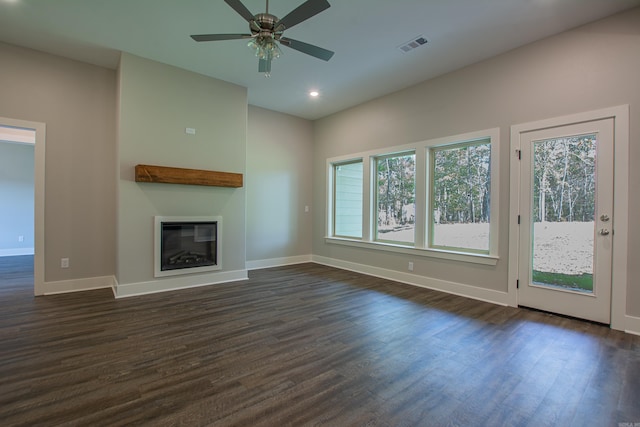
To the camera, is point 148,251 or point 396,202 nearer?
point 148,251

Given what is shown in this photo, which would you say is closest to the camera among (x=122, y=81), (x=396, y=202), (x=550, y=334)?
(x=550, y=334)

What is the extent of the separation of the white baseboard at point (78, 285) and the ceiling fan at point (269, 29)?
378 cm

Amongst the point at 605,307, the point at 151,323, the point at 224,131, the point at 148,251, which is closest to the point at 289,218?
the point at 224,131

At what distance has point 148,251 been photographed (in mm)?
4031

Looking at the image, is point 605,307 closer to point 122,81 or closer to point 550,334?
point 550,334

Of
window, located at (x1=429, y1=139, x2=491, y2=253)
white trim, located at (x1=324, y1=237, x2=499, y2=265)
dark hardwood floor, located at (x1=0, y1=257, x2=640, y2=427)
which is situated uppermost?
window, located at (x1=429, y1=139, x2=491, y2=253)

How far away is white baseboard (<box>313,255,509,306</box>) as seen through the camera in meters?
3.75

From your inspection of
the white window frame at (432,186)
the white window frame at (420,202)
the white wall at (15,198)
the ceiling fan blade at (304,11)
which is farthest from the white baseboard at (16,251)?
the white window frame at (432,186)

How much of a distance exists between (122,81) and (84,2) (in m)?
1.03

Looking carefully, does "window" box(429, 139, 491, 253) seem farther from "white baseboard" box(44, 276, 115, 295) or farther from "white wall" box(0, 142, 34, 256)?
"white wall" box(0, 142, 34, 256)

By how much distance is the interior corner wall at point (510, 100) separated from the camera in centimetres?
285

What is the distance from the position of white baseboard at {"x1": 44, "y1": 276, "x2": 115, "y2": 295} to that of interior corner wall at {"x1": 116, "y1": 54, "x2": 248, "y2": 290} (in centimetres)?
77

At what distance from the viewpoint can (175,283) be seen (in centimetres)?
423

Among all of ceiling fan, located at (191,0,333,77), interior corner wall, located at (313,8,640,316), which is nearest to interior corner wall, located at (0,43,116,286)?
ceiling fan, located at (191,0,333,77)
